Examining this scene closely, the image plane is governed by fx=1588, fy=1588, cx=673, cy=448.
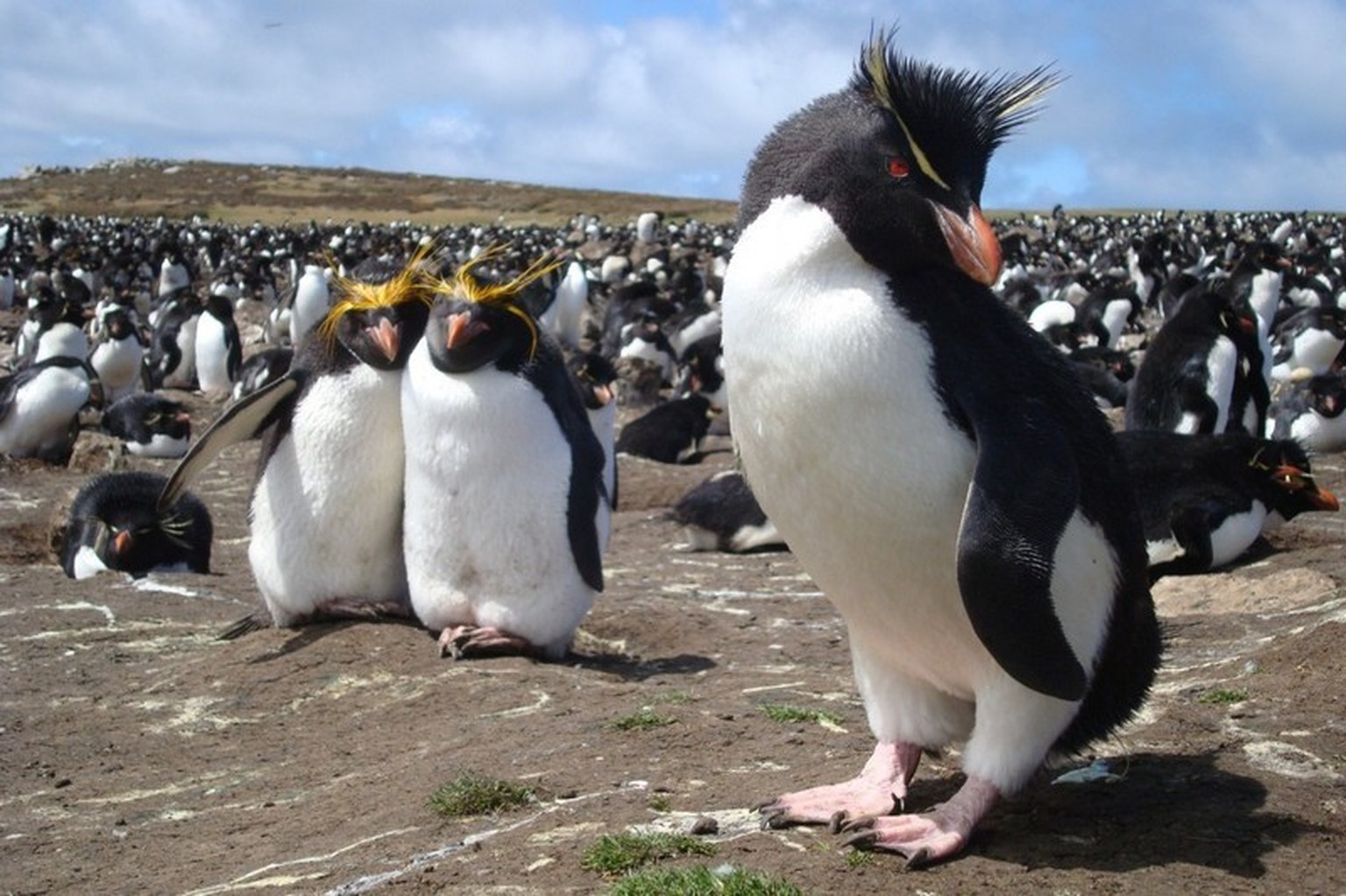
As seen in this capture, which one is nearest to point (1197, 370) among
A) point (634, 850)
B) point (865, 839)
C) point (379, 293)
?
point (379, 293)

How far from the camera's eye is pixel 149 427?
590 inches

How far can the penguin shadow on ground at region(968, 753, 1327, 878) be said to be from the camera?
3449 millimetres

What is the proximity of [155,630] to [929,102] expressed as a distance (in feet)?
18.2

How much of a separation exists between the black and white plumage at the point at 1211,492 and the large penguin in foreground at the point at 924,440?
497 cm

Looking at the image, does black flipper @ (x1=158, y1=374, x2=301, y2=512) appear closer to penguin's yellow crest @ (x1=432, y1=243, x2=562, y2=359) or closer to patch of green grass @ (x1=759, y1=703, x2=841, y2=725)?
penguin's yellow crest @ (x1=432, y1=243, x2=562, y2=359)

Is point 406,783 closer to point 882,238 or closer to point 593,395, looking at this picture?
point 882,238

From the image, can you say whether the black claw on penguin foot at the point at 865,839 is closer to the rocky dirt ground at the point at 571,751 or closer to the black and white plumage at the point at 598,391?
the rocky dirt ground at the point at 571,751

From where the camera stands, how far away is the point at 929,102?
361cm

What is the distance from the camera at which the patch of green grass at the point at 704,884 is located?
3135 mm

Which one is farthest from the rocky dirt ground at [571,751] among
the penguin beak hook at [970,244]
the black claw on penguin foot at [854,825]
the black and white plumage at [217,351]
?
the black and white plumage at [217,351]

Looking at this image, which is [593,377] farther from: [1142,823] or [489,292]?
[1142,823]

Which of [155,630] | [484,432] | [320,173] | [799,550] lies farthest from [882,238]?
[320,173]

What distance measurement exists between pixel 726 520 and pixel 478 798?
21.6 ft

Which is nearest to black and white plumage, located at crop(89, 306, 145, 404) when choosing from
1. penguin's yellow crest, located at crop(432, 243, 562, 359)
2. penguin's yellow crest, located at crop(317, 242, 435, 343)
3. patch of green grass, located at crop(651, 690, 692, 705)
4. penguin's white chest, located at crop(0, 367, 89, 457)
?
penguin's white chest, located at crop(0, 367, 89, 457)
